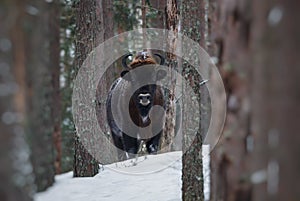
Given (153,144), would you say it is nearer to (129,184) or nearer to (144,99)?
(144,99)

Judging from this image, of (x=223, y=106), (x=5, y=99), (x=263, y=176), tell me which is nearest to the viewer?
(x=5, y=99)

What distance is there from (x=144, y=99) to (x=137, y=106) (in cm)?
34

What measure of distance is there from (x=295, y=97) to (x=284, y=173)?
1.03 ft

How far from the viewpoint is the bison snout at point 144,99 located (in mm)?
10023

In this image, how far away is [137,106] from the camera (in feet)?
33.8

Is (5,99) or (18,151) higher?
(5,99)

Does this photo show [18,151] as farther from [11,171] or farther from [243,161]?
[243,161]

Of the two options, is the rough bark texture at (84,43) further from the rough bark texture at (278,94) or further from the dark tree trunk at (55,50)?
the rough bark texture at (278,94)

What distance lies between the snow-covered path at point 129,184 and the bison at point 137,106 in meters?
2.52

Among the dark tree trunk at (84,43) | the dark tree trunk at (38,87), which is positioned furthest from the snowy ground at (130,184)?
the dark tree trunk at (38,87)

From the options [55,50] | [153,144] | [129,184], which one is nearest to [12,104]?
[55,50]

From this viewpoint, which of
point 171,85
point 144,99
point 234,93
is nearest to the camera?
point 234,93

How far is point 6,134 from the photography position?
240cm

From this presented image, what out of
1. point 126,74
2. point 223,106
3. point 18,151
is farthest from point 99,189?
point 126,74
